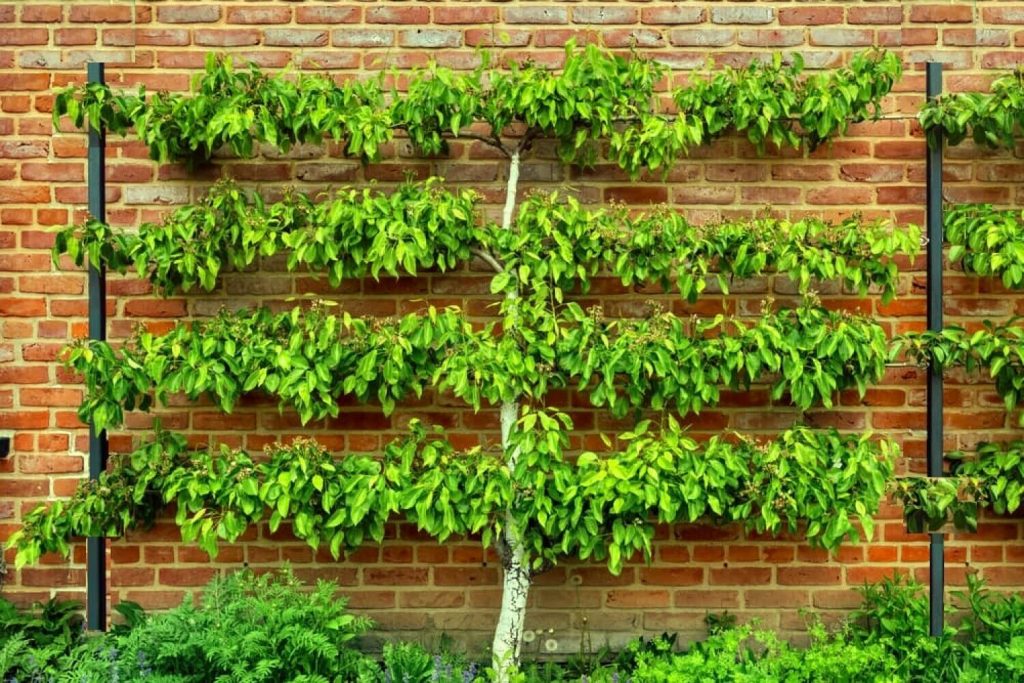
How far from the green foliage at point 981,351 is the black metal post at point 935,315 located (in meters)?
0.05

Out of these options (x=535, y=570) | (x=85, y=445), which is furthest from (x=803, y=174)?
(x=85, y=445)

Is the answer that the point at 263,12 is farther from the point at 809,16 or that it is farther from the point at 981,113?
the point at 981,113

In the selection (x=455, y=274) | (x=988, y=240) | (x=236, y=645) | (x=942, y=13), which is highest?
(x=942, y=13)

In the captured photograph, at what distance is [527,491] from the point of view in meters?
3.15

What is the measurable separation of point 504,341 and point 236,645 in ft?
4.15

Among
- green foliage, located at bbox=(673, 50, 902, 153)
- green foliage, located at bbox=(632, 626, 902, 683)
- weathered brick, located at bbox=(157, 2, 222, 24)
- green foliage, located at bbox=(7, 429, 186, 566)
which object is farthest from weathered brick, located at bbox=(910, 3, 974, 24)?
green foliage, located at bbox=(7, 429, 186, 566)

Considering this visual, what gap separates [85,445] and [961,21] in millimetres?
3633

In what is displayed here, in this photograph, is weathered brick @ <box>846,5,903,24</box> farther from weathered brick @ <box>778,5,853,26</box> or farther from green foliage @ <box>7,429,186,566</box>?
green foliage @ <box>7,429,186,566</box>

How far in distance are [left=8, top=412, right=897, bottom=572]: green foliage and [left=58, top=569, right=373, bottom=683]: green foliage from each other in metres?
0.21

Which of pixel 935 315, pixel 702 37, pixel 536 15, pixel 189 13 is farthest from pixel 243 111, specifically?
pixel 935 315

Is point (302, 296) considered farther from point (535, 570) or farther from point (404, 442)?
point (535, 570)

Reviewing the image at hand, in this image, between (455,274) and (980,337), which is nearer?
(980,337)

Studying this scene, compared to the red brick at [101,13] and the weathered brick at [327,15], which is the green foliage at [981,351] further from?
the red brick at [101,13]

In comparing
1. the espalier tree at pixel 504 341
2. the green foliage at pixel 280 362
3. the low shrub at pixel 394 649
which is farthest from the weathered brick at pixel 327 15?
the low shrub at pixel 394 649
